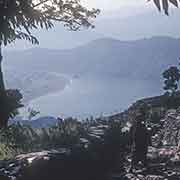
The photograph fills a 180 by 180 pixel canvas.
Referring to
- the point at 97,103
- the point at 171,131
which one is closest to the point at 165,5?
the point at 171,131

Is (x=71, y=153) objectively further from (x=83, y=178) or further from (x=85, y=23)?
(x=85, y=23)

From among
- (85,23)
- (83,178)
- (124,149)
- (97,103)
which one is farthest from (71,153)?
(97,103)

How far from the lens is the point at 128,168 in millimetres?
12281

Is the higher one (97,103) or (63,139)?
(63,139)

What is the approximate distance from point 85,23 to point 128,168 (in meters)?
13.7

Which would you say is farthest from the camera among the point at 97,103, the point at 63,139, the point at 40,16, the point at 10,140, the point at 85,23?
the point at 97,103

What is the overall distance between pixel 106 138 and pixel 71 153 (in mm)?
3211

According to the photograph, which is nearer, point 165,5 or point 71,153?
point 165,5

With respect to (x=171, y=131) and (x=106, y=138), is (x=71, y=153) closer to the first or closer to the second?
(x=106, y=138)

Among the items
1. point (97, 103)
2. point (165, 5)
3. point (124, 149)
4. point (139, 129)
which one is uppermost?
point (165, 5)

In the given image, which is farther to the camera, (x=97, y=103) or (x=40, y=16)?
(x=97, y=103)

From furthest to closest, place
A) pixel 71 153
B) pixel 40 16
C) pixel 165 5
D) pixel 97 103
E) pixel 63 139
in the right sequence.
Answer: pixel 97 103 < pixel 40 16 < pixel 63 139 < pixel 71 153 < pixel 165 5

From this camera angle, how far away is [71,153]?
10758mm

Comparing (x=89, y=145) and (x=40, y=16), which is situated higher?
(x=40, y=16)
